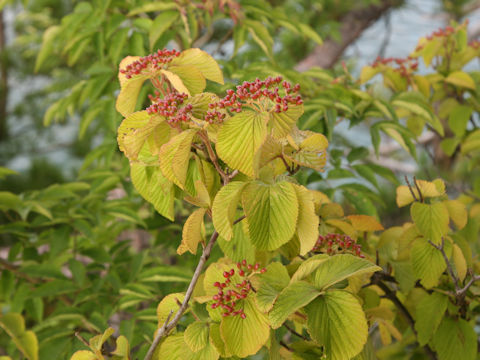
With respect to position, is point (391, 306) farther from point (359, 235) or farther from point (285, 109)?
point (285, 109)

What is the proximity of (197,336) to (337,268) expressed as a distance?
12cm

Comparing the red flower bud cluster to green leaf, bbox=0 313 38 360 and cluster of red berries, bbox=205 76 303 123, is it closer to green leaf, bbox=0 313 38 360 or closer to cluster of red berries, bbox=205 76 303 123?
cluster of red berries, bbox=205 76 303 123

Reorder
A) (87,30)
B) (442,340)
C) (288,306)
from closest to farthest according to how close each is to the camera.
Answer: (288,306), (442,340), (87,30)

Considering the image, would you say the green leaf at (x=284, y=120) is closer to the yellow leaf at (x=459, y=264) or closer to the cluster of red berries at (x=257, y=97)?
the cluster of red berries at (x=257, y=97)

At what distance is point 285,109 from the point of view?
1.07ft

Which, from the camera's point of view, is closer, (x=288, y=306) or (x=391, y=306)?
(x=288, y=306)

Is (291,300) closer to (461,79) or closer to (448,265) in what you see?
(448,265)

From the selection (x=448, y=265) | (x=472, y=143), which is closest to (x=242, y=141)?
(x=448, y=265)

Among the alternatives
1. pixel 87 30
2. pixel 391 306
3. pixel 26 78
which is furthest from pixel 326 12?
pixel 26 78

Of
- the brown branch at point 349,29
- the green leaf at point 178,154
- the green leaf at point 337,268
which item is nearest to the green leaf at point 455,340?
the green leaf at point 337,268

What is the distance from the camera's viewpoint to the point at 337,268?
1.12ft

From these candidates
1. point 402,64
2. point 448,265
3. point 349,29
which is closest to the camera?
point 448,265

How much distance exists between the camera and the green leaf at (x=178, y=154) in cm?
34

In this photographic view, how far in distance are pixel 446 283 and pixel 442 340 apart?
0.07 m
